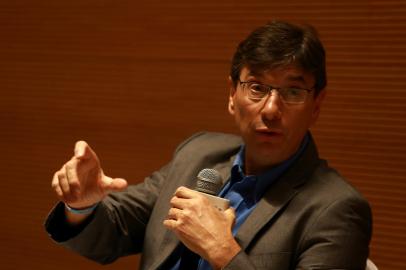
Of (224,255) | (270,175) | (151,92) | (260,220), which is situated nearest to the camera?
(224,255)

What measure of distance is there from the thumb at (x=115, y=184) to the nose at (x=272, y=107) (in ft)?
1.42

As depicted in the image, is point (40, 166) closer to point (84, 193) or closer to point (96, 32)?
point (96, 32)

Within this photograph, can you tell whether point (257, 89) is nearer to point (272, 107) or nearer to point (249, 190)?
point (272, 107)

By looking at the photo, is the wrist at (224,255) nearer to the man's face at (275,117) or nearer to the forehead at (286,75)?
the man's face at (275,117)

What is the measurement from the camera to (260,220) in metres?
1.65

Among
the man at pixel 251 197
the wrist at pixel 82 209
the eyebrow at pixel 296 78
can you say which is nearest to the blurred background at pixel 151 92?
the man at pixel 251 197

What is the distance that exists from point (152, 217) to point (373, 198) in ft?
2.81

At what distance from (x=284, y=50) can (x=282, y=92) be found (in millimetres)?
114

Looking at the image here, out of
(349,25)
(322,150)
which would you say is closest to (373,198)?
(322,150)

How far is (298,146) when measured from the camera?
1778mm

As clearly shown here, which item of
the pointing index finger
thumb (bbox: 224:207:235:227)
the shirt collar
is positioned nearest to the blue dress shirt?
the shirt collar

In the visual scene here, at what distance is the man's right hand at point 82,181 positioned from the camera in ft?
5.62

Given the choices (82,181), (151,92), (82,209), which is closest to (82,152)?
(82,181)

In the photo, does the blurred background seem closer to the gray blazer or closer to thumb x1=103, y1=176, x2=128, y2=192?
the gray blazer
